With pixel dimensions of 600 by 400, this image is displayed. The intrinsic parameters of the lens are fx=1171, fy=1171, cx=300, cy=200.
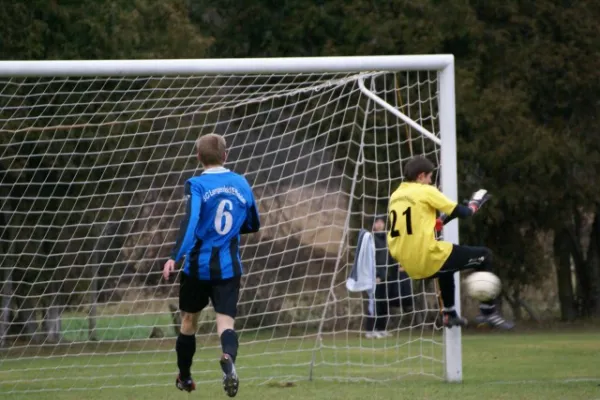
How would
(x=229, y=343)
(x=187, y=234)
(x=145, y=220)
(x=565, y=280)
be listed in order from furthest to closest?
1. (x=565, y=280)
2. (x=145, y=220)
3. (x=229, y=343)
4. (x=187, y=234)

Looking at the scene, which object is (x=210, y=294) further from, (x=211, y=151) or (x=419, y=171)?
(x=419, y=171)

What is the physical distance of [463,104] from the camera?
18203mm

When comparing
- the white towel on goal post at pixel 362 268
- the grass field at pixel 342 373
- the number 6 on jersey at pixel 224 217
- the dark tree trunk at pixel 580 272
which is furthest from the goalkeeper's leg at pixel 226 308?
the dark tree trunk at pixel 580 272

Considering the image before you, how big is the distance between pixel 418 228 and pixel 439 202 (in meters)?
0.25

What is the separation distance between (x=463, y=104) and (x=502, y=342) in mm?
4722

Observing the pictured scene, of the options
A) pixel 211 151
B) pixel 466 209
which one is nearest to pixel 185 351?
pixel 211 151

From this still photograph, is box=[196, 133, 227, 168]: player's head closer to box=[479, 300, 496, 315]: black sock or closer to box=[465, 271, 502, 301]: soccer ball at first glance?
box=[465, 271, 502, 301]: soccer ball

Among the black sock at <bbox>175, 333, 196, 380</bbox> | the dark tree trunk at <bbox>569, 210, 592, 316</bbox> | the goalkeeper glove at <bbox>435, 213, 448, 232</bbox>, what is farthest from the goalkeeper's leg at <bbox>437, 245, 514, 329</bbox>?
the dark tree trunk at <bbox>569, 210, 592, 316</bbox>

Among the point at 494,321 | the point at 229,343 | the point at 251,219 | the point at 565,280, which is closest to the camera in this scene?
the point at 229,343

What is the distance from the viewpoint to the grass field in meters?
8.77

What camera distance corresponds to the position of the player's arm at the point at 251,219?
765cm

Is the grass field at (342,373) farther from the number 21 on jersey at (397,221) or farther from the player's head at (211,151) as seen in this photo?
the player's head at (211,151)

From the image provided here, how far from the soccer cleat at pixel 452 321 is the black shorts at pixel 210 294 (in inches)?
83.3

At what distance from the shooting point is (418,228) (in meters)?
8.62
